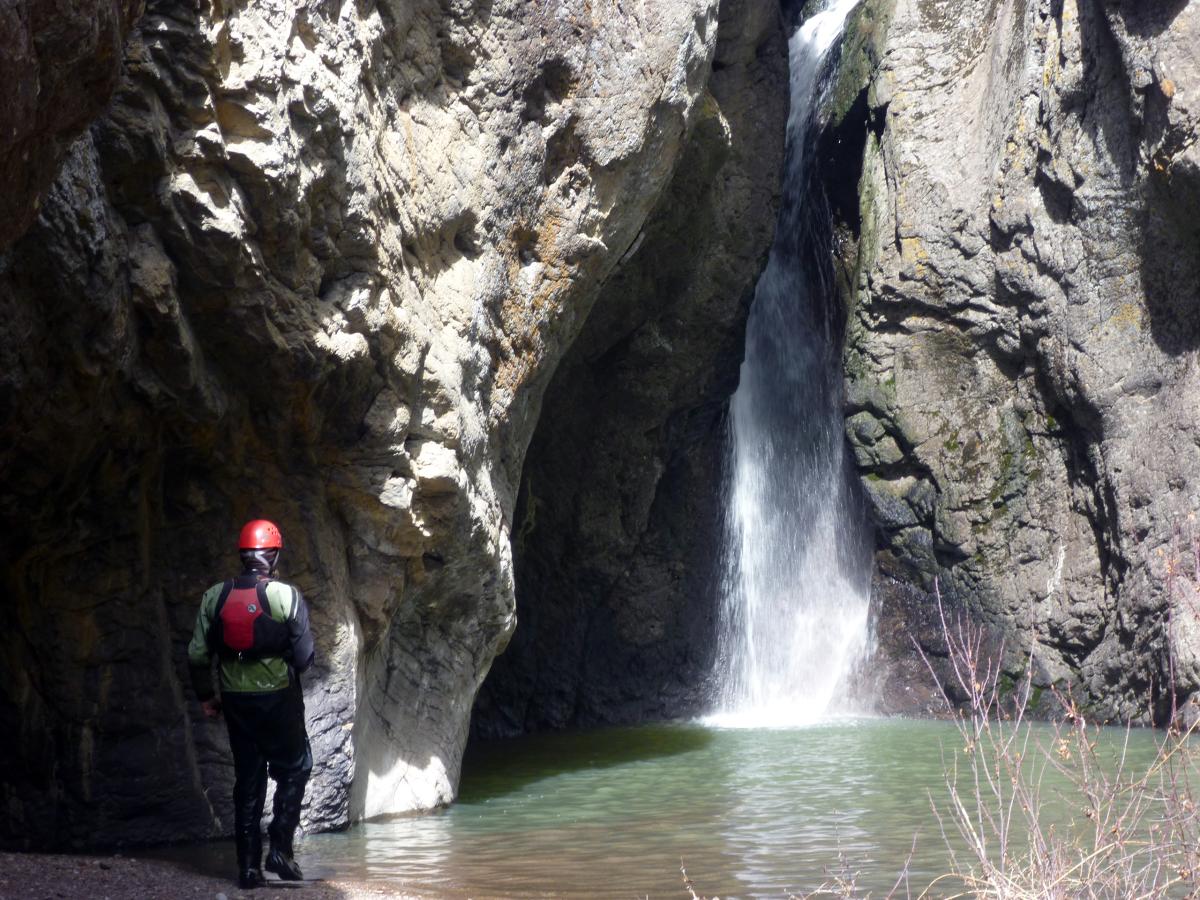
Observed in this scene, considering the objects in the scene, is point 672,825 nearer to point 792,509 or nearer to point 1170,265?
point 1170,265

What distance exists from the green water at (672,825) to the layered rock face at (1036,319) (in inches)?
71.6

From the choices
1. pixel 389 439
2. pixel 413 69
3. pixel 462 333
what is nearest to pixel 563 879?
pixel 389 439

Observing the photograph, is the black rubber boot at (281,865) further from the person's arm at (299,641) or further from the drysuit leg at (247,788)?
the person's arm at (299,641)

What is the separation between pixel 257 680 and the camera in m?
5.77

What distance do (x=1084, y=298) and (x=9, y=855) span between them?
10573 millimetres

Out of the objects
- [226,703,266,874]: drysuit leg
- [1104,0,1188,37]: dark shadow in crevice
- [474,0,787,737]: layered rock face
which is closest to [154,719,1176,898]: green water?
[226,703,266,874]: drysuit leg

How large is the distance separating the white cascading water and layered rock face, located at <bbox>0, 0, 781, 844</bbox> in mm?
6186

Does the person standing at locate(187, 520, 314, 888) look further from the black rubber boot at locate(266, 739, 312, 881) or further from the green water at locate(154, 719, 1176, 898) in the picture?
the green water at locate(154, 719, 1176, 898)

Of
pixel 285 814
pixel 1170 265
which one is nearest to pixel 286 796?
pixel 285 814

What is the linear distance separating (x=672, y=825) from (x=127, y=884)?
3184 mm

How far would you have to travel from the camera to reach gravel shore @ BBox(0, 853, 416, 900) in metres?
5.14

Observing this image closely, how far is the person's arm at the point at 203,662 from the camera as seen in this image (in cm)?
571

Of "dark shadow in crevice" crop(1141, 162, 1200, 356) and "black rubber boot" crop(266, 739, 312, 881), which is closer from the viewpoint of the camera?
"black rubber boot" crop(266, 739, 312, 881)

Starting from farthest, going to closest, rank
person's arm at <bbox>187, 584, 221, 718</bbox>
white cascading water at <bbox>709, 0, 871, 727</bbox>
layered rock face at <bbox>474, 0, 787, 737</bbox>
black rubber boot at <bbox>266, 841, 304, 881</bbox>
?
1. white cascading water at <bbox>709, 0, 871, 727</bbox>
2. layered rock face at <bbox>474, 0, 787, 737</bbox>
3. black rubber boot at <bbox>266, 841, 304, 881</bbox>
4. person's arm at <bbox>187, 584, 221, 718</bbox>
